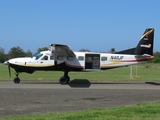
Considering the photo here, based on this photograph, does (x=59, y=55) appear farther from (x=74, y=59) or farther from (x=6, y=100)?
(x=6, y=100)

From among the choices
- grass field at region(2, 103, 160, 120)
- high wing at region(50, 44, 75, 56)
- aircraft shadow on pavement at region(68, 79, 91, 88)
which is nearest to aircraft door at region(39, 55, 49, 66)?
high wing at region(50, 44, 75, 56)

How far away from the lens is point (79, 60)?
2156 centimetres

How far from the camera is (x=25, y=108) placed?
973 centimetres

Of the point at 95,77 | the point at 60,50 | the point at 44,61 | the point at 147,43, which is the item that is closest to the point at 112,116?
the point at 60,50

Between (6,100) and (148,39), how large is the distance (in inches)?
552

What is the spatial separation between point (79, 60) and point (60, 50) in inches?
81.3

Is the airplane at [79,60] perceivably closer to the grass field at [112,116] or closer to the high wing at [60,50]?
the high wing at [60,50]

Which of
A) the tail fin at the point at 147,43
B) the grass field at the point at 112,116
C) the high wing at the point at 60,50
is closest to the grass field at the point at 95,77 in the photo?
the tail fin at the point at 147,43

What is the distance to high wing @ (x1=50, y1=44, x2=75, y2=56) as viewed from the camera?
1934 centimetres

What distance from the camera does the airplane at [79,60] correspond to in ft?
68.8

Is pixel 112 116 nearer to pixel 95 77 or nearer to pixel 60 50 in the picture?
pixel 60 50

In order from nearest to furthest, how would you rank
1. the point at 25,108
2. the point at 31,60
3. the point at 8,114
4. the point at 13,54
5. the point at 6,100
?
the point at 8,114 < the point at 25,108 < the point at 6,100 < the point at 31,60 < the point at 13,54

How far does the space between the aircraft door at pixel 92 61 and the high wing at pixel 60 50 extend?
1303 millimetres

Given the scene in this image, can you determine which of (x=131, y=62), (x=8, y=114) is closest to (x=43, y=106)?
(x=8, y=114)
